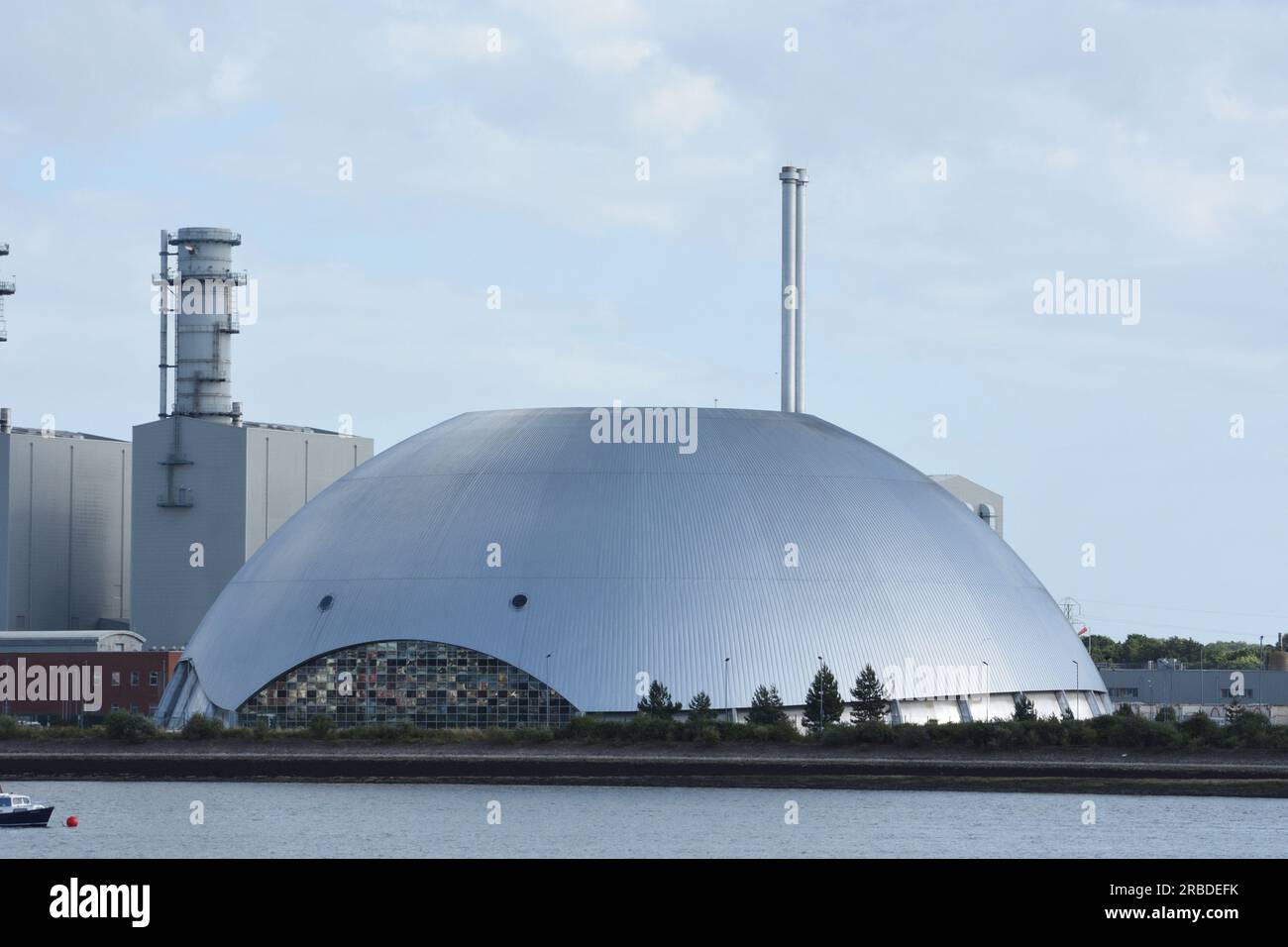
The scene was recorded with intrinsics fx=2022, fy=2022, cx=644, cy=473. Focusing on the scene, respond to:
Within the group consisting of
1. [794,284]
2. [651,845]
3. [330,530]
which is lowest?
[651,845]

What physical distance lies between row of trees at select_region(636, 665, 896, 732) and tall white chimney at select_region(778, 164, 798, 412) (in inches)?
987

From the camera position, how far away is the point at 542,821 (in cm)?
5153

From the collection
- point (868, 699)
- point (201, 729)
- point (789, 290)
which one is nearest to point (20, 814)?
point (201, 729)

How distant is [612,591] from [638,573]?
4.86 feet

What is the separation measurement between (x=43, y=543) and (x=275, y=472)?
14.3 m

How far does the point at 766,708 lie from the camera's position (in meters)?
70.8

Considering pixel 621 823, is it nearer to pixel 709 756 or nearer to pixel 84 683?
pixel 709 756

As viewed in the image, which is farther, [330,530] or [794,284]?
[794,284]

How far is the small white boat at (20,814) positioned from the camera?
50.2 metres

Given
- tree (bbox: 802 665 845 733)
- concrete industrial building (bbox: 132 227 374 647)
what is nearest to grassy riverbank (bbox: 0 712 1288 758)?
tree (bbox: 802 665 845 733)

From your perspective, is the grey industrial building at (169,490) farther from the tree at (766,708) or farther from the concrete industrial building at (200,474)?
the tree at (766,708)

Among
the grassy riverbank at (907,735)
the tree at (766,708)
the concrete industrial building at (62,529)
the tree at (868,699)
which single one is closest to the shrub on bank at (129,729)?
the grassy riverbank at (907,735)

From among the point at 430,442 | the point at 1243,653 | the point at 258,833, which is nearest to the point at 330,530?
the point at 430,442

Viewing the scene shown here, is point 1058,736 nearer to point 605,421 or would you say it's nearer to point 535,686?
point 535,686
